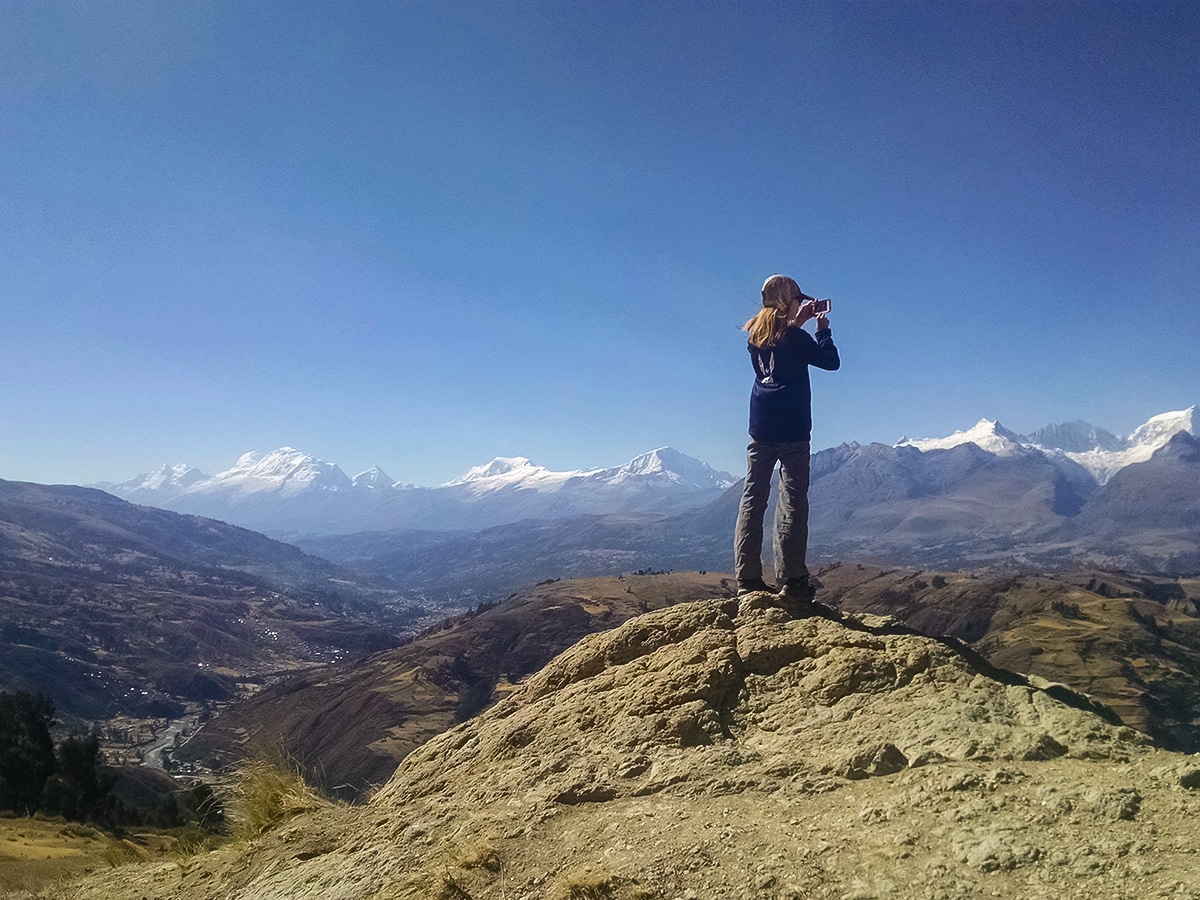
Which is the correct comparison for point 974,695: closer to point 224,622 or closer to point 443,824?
point 443,824

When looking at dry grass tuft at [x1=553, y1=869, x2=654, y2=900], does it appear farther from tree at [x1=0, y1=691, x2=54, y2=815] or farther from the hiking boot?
tree at [x1=0, y1=691, x2=54, y2=815]

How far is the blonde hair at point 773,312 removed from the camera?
694cm

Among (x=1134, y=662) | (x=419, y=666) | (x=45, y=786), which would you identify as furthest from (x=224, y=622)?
(x=1134, y=662)

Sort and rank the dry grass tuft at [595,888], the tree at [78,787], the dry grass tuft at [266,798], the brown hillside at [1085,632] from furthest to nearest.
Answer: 1. the brown hillside at [1085,632]
2. the tree at [78,787]
3. the dry grass tuft at [266,798]
4. the dry grass tuft at [595,888]

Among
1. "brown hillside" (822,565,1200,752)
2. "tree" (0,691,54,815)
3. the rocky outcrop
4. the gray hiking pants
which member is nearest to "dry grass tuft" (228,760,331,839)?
the rocky outcrop

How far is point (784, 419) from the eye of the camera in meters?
6.96

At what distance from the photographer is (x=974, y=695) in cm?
493

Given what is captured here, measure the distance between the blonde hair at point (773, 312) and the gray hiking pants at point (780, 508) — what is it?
3.61 ft

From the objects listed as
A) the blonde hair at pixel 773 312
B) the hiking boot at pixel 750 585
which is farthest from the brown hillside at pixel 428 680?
the blonde hair at pixel 773 312

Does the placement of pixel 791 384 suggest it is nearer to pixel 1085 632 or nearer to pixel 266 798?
pixel 266 798

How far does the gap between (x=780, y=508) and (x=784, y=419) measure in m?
1.01

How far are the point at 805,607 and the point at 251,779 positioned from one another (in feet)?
19.4

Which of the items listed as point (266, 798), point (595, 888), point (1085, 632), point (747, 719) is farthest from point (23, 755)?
point (1085, 632)

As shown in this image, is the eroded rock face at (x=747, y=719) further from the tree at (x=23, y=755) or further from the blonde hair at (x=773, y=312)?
the tree at (x=23, y=755)
